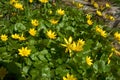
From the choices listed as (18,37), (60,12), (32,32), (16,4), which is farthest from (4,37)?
(60,12)

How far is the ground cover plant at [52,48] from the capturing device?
10.8 feet

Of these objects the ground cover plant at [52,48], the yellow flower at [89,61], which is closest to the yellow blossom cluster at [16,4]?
the ground cover plant at [52,48]

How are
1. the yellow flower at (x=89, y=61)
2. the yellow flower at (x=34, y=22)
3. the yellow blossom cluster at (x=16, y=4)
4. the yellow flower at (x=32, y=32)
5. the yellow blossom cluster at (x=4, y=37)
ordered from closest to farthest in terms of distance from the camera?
the yellow flower at (x=89, y=61)
the yellow blossom cluster at (x=4, y=37)
the yellow flower at (x=32, y=32)
the yellow flower at (x=34, y=22)
the yellow blossom cluster at (x=16, y=4)

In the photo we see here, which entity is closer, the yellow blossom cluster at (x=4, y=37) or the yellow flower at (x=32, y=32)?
the yellow blossom cluster at (x=4, y=37)

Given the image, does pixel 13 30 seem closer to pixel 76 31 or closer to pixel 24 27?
pixel 24 27

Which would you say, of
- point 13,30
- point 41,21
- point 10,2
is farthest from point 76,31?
point 10,2

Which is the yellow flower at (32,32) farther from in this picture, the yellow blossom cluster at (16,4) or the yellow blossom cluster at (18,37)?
the yellow blossom cluster at (16,4)

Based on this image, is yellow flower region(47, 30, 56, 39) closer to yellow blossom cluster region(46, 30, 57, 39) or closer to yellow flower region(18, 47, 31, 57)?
yellow blossom cluster region(46, 30, 57, 39)

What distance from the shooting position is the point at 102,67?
351 cm

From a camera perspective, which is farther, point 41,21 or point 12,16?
point 12,16

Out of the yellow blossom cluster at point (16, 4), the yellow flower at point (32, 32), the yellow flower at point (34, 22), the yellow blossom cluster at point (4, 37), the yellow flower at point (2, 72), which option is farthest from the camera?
the yellow blossom cluster at point (16, 4)

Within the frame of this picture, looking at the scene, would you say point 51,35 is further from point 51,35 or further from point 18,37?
point 18,37

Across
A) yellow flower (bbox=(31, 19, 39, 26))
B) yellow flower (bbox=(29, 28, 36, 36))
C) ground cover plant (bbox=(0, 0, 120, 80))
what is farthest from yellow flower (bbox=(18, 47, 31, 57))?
yellow flower (bbox=(31, 19, 39, 26))

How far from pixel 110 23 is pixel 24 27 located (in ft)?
6.42
